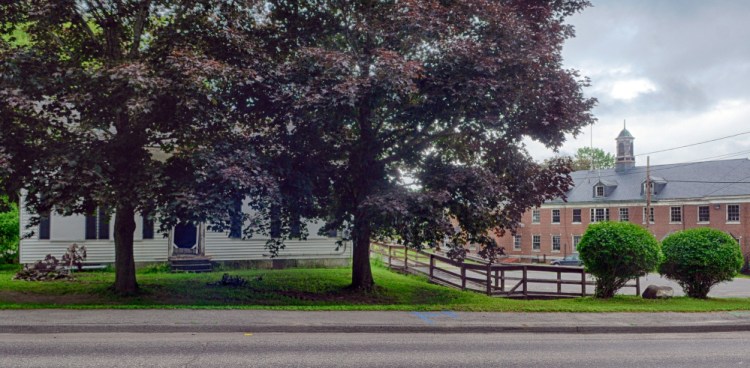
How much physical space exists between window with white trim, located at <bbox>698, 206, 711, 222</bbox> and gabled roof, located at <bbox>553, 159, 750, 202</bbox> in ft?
3.62

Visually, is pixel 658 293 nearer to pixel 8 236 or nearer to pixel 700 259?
pixel 700 259

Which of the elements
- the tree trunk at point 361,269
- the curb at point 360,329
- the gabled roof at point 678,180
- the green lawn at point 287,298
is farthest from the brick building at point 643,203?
the curb at point 360,329

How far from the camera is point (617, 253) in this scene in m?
16.3

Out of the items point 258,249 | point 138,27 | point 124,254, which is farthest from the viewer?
point 258,249

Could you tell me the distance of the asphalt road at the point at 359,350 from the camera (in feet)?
27.9

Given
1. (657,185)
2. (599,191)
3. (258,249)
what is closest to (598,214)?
(599,191)

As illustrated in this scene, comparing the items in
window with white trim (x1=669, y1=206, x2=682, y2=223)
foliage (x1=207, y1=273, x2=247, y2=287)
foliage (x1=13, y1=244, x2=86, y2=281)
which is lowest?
foliage (x1=207, y1=273, x2=247, y2=287)

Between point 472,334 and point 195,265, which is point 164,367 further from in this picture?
point 195,265

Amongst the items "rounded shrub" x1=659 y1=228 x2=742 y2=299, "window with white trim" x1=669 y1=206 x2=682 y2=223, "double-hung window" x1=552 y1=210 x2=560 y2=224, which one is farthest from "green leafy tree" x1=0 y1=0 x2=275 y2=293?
"double-hung window" x1=552 y1=210 x2=560 y2=224

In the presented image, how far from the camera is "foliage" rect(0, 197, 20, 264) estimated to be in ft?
75.0

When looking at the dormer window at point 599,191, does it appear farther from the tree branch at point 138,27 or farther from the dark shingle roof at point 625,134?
the tree branch at point 138,27

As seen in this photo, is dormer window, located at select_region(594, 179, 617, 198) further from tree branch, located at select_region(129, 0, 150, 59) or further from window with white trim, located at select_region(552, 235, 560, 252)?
tree branch, located at select_region(129, 0, 150, 59)

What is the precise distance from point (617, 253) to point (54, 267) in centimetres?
1808

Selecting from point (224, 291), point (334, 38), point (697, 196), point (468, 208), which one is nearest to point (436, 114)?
point (468, 208)
